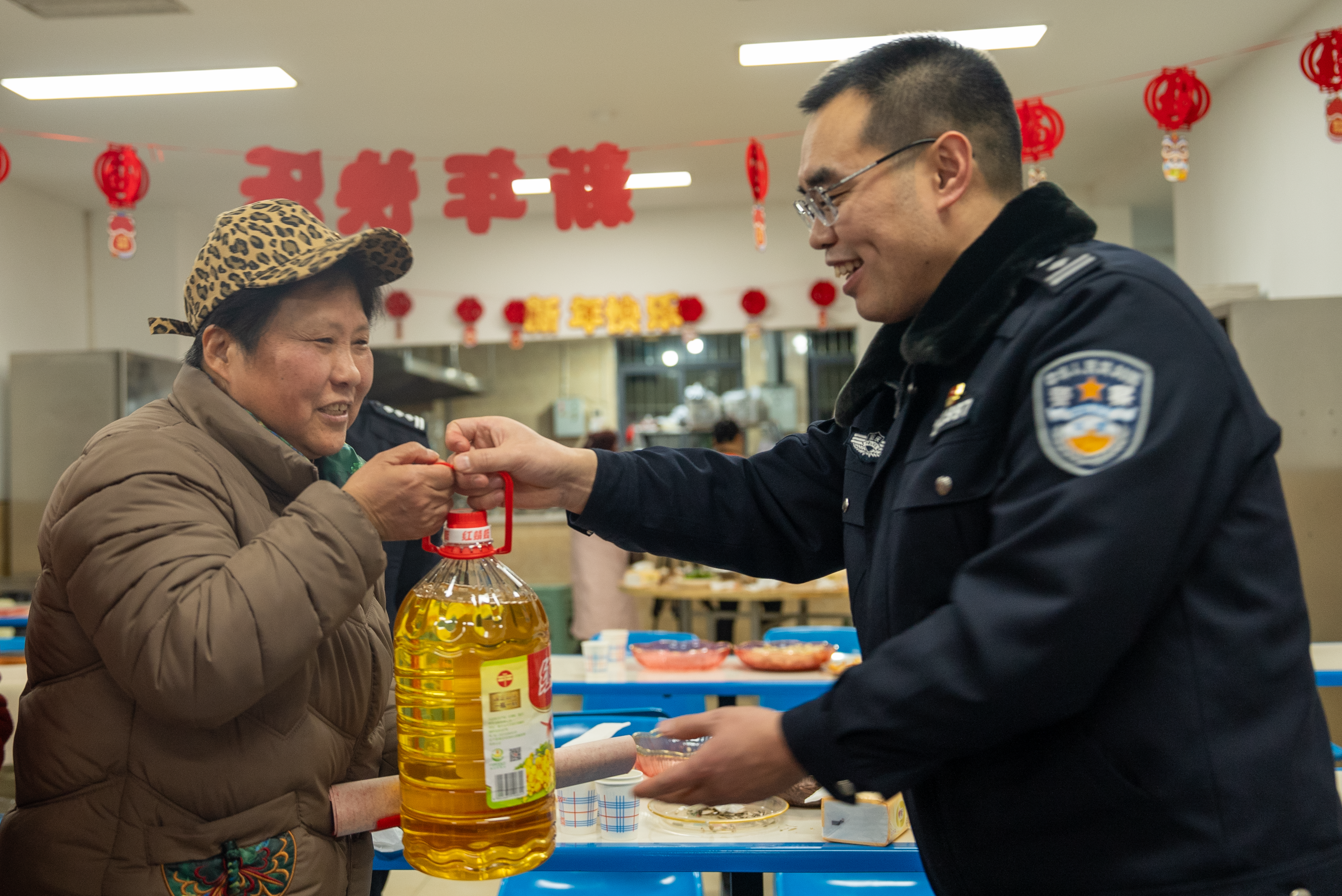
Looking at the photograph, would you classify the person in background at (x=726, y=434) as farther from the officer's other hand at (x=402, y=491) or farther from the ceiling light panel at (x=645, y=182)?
the officer's other hand at (x=402, y=491)

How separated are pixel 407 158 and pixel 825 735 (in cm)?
511

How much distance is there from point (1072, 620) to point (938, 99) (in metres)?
0.69

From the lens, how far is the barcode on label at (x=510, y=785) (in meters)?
1.12

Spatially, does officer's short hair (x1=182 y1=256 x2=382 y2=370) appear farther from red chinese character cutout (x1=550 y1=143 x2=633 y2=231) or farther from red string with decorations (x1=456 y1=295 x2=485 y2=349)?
red string with decorations (x1=456 y1=295 x2=485 y2=349)

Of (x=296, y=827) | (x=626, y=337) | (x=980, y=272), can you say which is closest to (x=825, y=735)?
(x=980, y=272)

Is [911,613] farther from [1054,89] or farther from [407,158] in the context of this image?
[1054,89]

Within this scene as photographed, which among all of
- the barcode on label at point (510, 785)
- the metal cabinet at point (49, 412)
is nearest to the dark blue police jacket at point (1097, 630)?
the barcode on label at point (510, 785)

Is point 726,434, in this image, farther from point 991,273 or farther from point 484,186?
point 991,273

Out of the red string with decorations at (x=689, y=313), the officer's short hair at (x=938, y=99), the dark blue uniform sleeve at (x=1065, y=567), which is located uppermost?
the red string with decorations at (x=689, y=313)

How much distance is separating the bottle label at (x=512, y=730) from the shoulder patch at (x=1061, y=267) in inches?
29.0

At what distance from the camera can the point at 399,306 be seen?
29.4 feet

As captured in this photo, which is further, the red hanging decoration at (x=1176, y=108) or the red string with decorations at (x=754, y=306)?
the red string with decorations at (x=754, y=306)

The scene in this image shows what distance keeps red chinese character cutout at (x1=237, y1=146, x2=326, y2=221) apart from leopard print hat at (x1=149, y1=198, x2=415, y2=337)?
3971 millimetres

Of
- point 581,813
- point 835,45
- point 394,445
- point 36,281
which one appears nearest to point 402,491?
point 581,813
